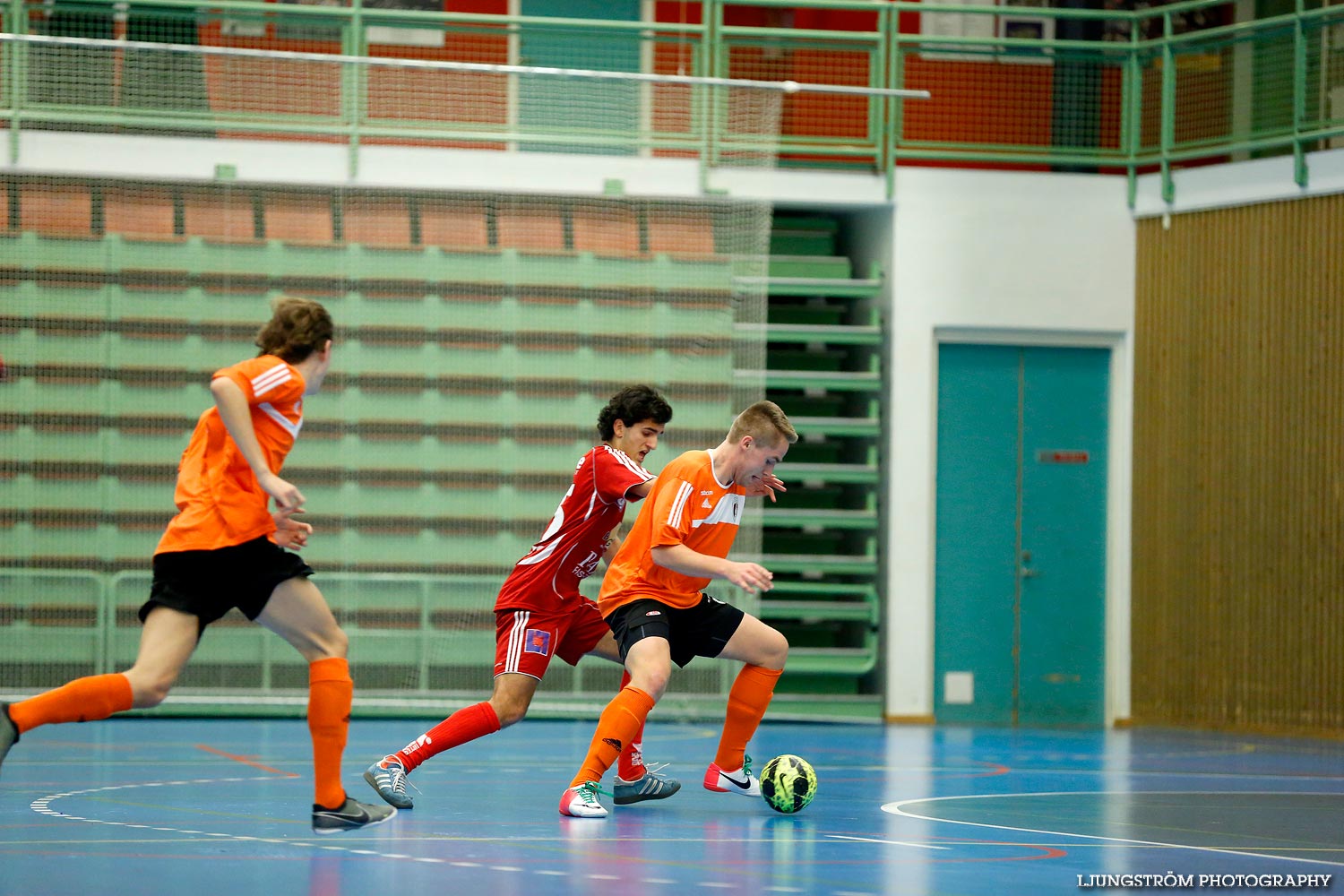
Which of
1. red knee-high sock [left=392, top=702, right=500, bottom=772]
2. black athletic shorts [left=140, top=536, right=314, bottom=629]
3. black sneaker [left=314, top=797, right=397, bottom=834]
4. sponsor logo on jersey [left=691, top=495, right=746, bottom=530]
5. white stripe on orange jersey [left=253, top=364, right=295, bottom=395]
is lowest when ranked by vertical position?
black sneaker [left=314, top=797, right=397, bottom=834]

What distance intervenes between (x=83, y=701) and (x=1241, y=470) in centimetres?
986

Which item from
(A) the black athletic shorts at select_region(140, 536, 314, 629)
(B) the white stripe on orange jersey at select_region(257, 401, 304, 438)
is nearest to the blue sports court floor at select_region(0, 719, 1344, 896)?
(A) the black athletic shorts at select_region(140, 536, 314, 629)

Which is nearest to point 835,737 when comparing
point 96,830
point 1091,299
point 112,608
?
point 1091,299

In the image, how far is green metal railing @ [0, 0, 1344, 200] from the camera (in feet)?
38.5

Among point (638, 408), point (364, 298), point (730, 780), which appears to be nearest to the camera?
point (638, 408)

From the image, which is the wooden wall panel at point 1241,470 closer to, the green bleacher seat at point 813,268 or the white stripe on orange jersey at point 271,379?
the green bleacher seat at point 813,268

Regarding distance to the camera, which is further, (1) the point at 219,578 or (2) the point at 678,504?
(2) the point at 678,504

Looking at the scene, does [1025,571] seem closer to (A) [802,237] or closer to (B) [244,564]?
(A) [802,237]

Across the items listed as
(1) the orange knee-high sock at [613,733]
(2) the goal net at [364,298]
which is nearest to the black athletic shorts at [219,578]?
(1) the orange knee-high sock at [613,733]

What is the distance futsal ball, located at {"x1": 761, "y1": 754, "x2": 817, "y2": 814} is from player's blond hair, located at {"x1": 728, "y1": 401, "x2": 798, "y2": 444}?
139cm

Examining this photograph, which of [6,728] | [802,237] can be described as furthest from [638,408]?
[802,237]

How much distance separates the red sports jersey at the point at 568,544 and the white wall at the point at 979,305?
21.7 ft

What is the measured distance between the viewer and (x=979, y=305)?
1304cm

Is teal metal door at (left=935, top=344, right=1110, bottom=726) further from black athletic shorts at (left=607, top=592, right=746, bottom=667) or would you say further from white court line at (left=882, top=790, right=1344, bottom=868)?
black athletic shorts at (left=607, top=592, right=746, bottom=667)
